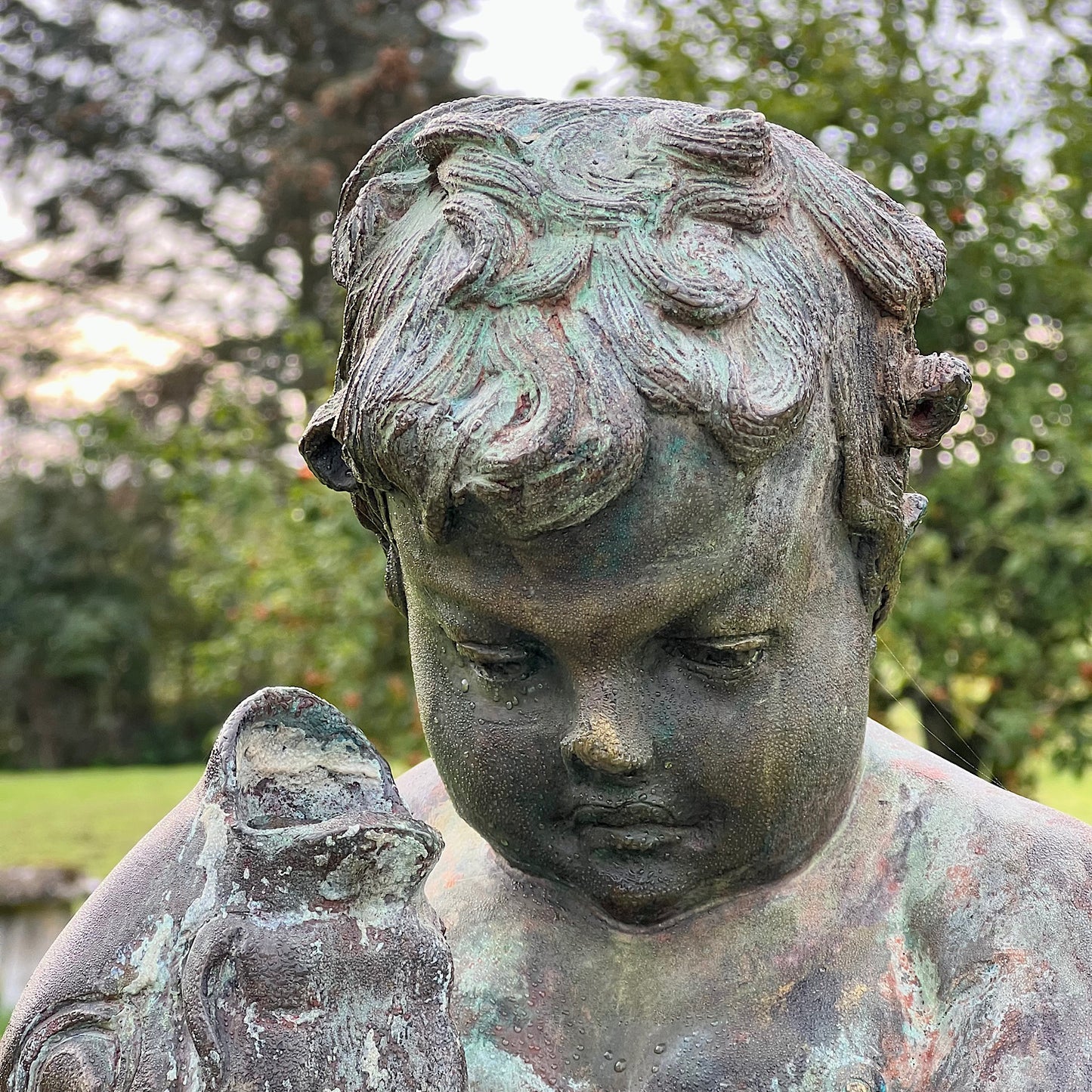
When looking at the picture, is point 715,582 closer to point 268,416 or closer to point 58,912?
point 58,912

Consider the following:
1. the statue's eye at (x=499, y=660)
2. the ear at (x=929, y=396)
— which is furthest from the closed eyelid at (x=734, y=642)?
the ear at (x=929, y=396)

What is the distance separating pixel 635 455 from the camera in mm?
1236

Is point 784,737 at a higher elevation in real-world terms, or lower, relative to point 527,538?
lower

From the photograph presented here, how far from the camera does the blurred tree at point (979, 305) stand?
459 centimetres

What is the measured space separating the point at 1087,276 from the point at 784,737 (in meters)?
3.89

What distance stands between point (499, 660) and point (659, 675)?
0.50 ft

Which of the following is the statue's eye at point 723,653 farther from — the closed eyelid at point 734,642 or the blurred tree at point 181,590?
the blurred tree at point 181,590

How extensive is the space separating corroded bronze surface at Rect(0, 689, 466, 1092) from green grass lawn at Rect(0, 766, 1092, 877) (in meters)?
5.54

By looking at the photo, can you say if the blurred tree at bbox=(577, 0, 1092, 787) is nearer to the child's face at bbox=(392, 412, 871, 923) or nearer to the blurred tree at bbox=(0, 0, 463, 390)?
the child's face at bbox=(392, 412, 871, 923)

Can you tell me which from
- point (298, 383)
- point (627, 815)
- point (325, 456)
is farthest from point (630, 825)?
point (298, 383)

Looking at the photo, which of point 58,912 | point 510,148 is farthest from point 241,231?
point 510,148

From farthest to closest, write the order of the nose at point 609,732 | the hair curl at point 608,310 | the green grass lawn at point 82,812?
1. the green grass lawn at point 82,812
2. the nose at point 609,732
3. the hair curl at point 608,310

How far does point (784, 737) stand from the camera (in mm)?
1436

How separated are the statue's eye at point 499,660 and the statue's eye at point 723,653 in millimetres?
139
